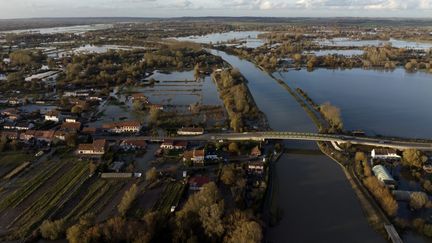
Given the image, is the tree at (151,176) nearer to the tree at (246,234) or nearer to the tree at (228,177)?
the tree at (228,177)

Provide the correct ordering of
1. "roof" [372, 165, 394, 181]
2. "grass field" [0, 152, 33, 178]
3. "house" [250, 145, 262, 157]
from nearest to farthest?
"roof" [372, 165, 394, 181] < "grass field" [0, 152, 33, 178] < "house" [250, 145, 262, 157]

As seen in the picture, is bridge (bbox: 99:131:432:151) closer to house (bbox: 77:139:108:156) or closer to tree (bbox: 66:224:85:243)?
house (bbox: 77:139:108:156)

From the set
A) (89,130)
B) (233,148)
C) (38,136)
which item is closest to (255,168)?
(233,148)

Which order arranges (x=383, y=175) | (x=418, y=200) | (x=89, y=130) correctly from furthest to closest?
1. (x=89, y=130)
2. (x=383, y=175)
3. (x=418, y=200)

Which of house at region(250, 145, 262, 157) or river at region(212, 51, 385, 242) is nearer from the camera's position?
river at region(212, 51, 385, 242)

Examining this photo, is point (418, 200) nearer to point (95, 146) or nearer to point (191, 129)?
point (191, 129)

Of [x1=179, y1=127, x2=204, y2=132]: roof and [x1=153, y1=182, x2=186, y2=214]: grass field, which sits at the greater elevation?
[x1=179, y1=127, x2=204, y2=132]: roof

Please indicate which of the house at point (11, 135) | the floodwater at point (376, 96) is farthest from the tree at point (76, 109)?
the floodwater at point (376, 96)

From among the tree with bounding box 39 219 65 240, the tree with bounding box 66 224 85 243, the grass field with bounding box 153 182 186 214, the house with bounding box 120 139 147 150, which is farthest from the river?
the house with bounding box 120 139 147 150
